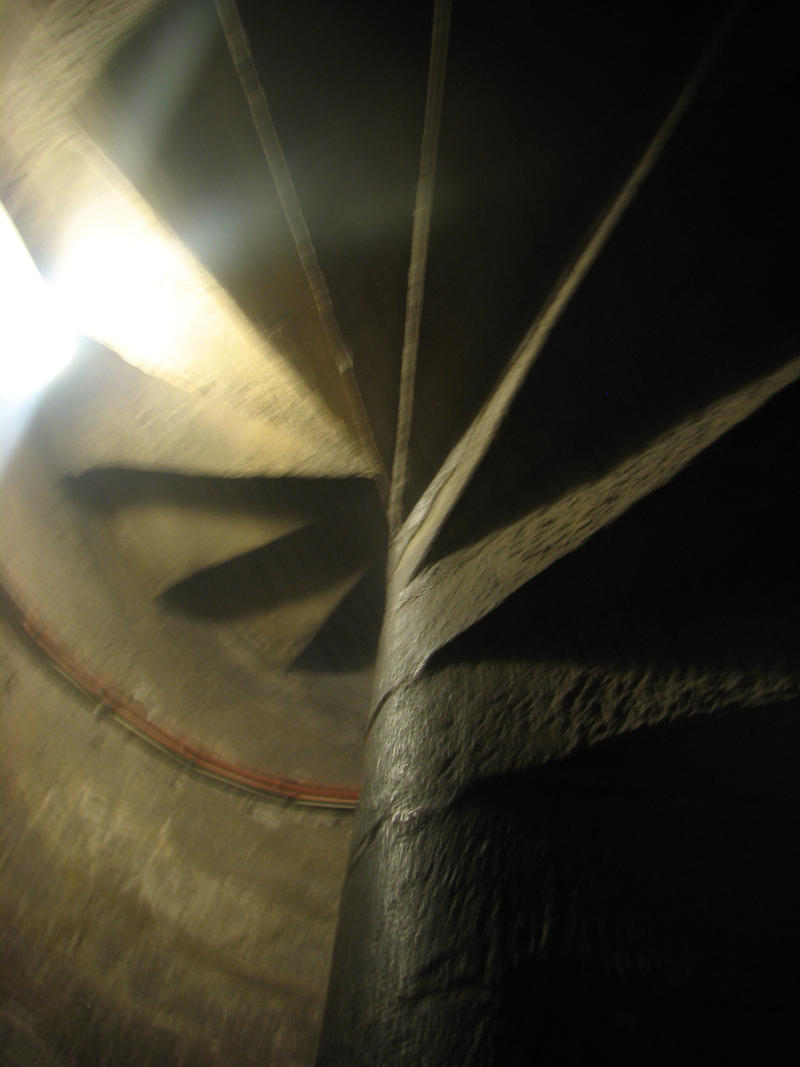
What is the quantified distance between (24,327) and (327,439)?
7.07ft

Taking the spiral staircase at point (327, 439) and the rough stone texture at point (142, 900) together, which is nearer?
the spiral staircase at point (327, 439)

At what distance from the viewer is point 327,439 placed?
366 cm

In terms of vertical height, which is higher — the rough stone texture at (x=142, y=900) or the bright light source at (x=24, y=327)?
the bright light source at (x=24, y=327)

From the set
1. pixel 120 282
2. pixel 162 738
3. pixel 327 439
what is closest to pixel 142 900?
pixel 162 738

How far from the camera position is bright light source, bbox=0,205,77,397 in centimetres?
420

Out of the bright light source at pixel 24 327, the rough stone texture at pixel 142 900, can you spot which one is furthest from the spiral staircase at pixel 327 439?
the bright light source at pixel 24 327

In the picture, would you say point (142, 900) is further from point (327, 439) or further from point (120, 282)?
point (120, 282)

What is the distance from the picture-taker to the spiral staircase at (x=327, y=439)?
69.3 inches

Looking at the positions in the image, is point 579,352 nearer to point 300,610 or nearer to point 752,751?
point 752,751

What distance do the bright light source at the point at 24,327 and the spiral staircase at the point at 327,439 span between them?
0.18 meters

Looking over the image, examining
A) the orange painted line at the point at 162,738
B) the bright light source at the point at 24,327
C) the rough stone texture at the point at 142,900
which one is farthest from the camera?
the bright light source at the point at 24,327

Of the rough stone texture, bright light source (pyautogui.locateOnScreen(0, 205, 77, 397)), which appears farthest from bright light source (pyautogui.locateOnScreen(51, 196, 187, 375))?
the rough stone texture

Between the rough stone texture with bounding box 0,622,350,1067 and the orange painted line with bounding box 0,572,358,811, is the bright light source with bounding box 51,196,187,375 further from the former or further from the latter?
the rough stone texture with bounding box 0,622,350,1067

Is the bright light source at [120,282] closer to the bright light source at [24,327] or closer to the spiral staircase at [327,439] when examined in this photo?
the spiral staircase at [327,439]
